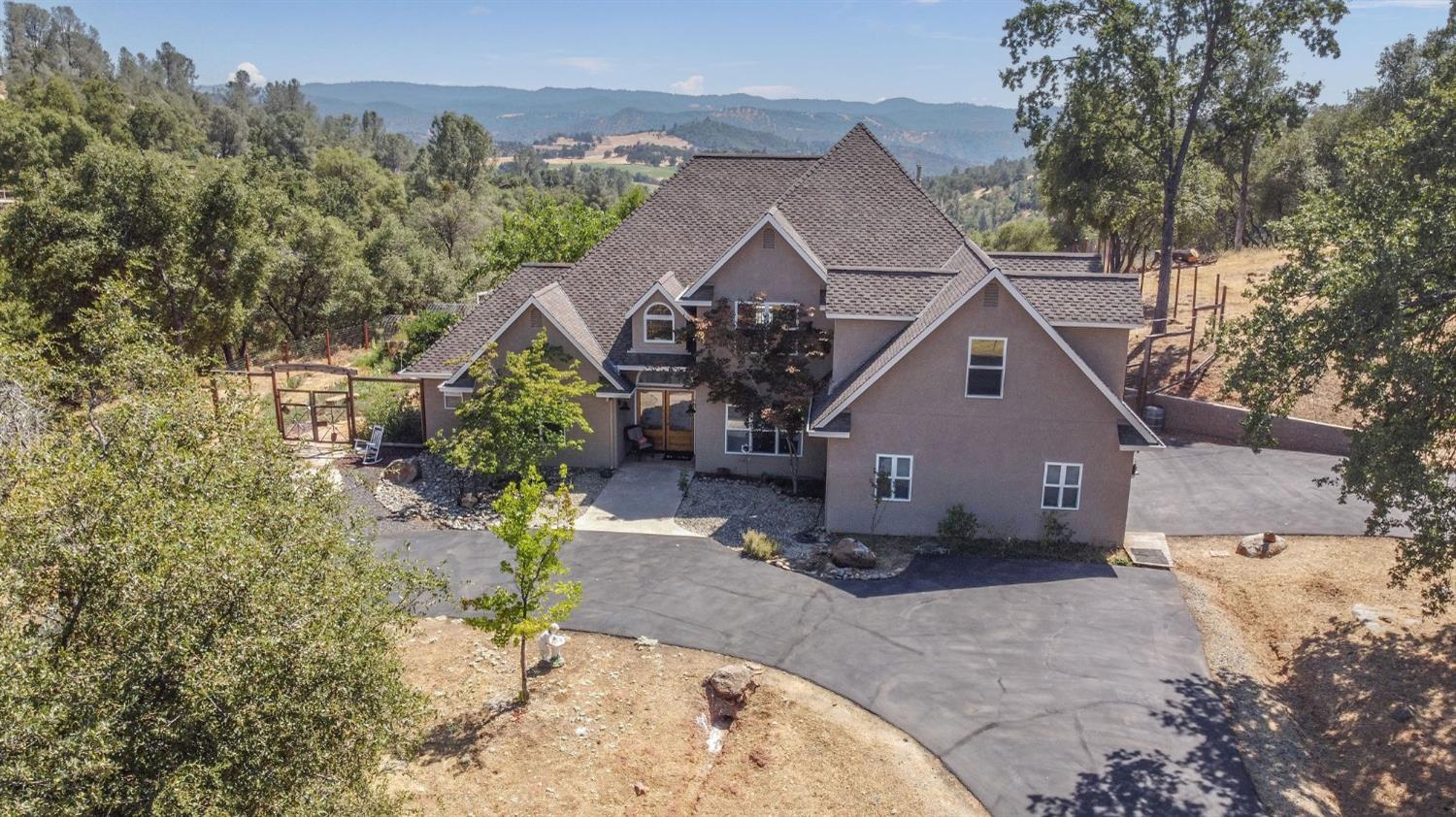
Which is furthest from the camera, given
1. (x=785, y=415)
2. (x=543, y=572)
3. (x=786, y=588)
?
(x=785, y=415)

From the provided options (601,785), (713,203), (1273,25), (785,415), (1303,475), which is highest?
(1273,25)

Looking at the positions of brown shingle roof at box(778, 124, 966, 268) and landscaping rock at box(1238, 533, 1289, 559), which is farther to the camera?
brown shingle roof at box(778, 124, 966, 268)

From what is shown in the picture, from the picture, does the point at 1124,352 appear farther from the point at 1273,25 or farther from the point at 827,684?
the point at 1273,25

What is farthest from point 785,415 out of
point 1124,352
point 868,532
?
point 1124,352

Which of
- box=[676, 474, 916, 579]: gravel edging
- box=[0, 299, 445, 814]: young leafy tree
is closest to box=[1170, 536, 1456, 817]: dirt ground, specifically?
box=[676, 474, 916, 579]: gravel edging

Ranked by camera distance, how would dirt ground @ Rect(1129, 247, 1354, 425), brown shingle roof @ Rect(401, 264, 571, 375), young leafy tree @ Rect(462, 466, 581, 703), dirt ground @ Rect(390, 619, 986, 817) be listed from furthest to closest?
dirt ground @ Rect(1129, 247, 1354, 425) → brown shingle roof @ Rect(401, 264, 571, 375) → young leafy tree @ Rect(462, 466, 581, 703) → dirt ground @ Rect(390, 619, 986, 817)

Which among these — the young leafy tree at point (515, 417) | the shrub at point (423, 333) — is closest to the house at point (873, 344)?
the young leafy tree at point (515, 417)

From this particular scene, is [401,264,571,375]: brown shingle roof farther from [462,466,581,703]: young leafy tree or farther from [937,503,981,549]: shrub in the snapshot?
[937,503,981,549]: shrub
